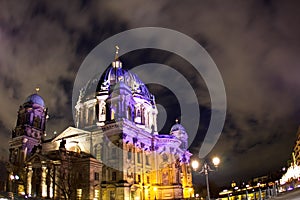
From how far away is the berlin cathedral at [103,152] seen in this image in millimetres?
46500

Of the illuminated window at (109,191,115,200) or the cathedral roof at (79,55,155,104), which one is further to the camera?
the cathedral roof at (79,55,155,104)

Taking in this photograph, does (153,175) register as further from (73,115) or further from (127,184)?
(73,115)

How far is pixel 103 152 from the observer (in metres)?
50.6

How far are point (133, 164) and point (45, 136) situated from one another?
74.2ft

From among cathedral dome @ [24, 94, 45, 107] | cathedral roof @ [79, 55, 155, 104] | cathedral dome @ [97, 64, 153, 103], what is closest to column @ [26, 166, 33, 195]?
cathedral dome @ [24, 94, 45, 107]

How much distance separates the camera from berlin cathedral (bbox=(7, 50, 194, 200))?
Result: 153ft

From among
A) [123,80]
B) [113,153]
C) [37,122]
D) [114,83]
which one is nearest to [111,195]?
[113,153]

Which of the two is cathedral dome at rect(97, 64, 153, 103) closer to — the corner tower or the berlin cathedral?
the berlin cathedral

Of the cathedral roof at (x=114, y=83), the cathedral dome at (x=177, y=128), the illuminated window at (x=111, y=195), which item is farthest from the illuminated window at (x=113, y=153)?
the cathedral dome at (x=177, y=128)

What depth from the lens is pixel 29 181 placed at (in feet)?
158

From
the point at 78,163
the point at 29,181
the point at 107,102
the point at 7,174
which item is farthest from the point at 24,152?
the point at 107,102

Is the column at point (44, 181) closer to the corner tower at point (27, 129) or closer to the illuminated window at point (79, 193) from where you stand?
the illuminated window at point (79, 193)

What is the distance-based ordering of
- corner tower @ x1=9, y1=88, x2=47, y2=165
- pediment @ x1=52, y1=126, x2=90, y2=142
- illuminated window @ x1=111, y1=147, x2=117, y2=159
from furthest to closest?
corner tower @ x1=9, y1=88, x2=47, y2=165 → pediment @ x1=52, y1=126, x2=90, y2=142 → illuminated window @ x1=111, y1=147, x2=117, y2=159

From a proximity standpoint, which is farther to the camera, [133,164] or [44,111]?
[44,111]
